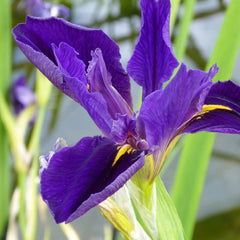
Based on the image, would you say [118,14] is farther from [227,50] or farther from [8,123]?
[227,50]

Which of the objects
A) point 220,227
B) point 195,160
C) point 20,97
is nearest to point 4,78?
point 20,97

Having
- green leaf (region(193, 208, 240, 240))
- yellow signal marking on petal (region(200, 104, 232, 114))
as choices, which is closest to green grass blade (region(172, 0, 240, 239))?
yellow signal marking on petal (region(200, 104, 232, 114))

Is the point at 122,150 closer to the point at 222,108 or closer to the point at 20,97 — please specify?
the point at 222,108

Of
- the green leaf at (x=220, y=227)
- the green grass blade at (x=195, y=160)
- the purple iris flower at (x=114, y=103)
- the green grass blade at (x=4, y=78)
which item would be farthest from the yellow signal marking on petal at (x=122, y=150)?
the green leaf at (x=220, y=227)

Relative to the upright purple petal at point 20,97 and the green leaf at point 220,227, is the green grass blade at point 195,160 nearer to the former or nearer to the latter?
the upright purple petal at point 20,97

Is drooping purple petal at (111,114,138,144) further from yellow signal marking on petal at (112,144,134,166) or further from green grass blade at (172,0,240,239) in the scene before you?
green grass blade at (172,0,240,239)

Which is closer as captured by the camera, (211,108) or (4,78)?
(211,108)

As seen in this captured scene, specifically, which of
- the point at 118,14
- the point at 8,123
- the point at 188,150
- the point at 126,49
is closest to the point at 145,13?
the point at 188,150
